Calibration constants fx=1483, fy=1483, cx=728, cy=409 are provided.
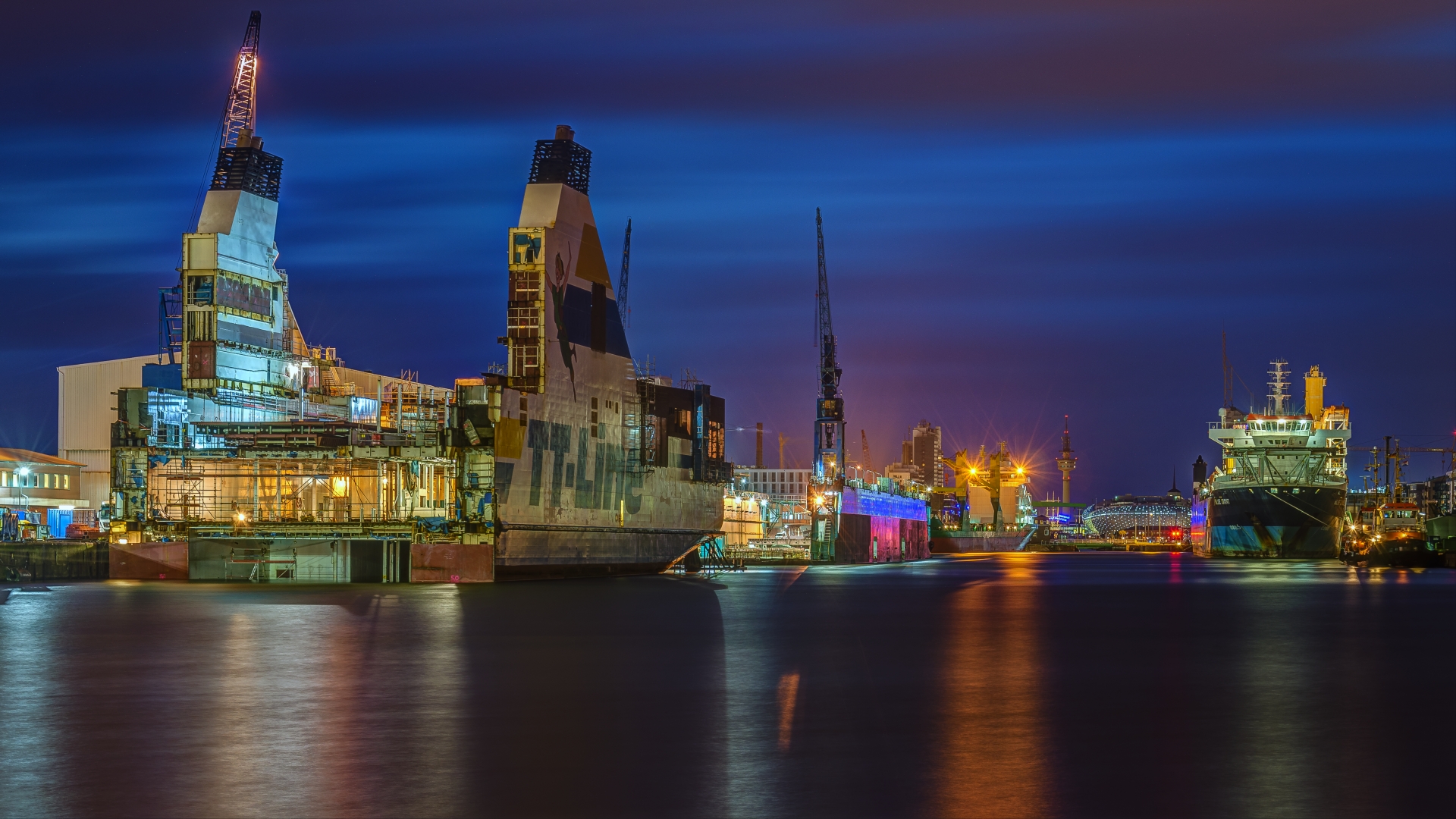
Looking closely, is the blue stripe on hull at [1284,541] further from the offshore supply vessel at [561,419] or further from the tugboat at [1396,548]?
the offshore supply vessel at [561,419]

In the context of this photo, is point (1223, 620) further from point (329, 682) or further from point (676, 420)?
point (676, 420)

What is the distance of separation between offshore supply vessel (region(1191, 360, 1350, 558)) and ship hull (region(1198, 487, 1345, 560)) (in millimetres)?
77

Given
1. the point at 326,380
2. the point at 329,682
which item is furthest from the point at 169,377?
the point at 329,682

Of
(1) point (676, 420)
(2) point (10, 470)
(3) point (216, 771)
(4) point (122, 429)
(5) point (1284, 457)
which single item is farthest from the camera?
(5) point (1284, 457)

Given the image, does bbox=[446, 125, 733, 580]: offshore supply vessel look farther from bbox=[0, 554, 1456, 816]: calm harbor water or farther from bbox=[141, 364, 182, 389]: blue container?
bbox=[0, 554, 1456, 816]: calm harbor water

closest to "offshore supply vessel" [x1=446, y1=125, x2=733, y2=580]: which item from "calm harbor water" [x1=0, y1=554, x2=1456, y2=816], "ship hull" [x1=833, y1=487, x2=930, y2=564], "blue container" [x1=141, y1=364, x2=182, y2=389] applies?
"blue container" [x1=141, y1=364, x2=182, y2=389]

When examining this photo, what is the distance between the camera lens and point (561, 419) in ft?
244

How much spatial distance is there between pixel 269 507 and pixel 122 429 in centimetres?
983

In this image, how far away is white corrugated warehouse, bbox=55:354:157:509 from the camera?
11300cm

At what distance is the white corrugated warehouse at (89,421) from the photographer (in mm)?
113000

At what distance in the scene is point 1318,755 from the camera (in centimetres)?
1895

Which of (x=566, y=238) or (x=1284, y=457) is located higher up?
(x=566, y=238)

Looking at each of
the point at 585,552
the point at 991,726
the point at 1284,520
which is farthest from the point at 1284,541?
the point at 991,726

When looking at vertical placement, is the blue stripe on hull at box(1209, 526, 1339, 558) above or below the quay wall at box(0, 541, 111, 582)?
below
